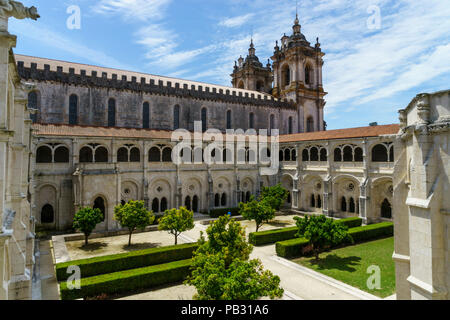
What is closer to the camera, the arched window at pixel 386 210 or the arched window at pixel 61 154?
the arched window at pixel 61 154

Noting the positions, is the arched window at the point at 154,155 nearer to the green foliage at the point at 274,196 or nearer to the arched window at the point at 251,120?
the green foliage at the point at 274,196

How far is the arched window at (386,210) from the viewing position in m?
27.7

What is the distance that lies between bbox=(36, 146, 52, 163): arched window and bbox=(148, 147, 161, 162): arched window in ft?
33.1

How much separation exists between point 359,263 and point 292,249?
4.39 m

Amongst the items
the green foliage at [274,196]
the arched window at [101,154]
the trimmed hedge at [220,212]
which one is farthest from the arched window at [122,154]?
the green foliage at [274,196]

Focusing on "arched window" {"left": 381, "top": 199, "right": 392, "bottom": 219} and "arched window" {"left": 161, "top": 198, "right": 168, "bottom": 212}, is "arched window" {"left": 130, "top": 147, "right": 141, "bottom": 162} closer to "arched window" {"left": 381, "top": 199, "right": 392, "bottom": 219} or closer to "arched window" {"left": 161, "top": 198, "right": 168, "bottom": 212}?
"arched window" {"left": 161, "top": 198, "right": 168, "bottom": 212}

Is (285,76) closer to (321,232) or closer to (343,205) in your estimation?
(343,205)

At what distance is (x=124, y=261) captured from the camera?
16.7 metres

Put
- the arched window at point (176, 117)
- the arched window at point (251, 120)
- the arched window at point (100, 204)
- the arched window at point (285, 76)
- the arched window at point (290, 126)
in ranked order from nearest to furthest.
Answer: the arched window at point (100, 204) < the arched window at point (176, 117) < the arched window at point (251, 120) < the arched window at point (290, 126) < the arched window at point (285, 76)

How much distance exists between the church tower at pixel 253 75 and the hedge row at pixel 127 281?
156 feet

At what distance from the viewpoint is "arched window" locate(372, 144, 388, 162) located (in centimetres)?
2831

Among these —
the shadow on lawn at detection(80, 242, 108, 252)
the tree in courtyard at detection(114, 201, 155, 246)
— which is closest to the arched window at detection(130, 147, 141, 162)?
the tree in courtyard at detection(114, 201, 155, 246)

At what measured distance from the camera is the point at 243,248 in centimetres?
1266
